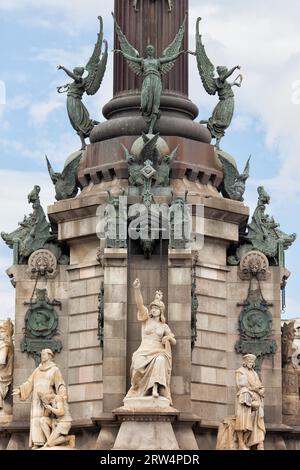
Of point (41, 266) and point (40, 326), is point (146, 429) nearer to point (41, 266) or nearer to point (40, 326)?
point (40, 326)

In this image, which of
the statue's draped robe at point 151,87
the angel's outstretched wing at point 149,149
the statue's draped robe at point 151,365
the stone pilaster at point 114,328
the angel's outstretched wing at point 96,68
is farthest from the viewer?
the angel's outstretched wing at point 96,68

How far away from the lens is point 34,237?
55312mm

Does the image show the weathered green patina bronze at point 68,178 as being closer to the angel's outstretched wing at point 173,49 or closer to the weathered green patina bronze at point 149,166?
the weathered green patina bronze at point 149,166

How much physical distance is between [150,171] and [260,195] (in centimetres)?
362

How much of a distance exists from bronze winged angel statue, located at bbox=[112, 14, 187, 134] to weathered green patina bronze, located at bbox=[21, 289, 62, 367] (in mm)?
5326

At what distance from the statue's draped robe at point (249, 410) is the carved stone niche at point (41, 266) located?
246 inches

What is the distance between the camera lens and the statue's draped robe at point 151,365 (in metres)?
51.2

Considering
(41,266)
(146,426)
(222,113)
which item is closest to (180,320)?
A: (146,426)

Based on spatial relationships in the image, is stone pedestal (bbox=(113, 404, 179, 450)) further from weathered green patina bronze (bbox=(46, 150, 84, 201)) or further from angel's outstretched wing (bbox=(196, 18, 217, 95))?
angel's outstretched wing (bbox=(196, 18, 217, 95))

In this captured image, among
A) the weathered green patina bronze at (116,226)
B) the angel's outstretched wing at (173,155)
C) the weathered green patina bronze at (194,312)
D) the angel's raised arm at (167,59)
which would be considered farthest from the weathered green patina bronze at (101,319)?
the angel's raised arm at (167,59)

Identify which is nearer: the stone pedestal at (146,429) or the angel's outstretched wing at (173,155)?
the stone pedestal at (146,429)

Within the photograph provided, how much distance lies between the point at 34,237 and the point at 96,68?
16.5ft
